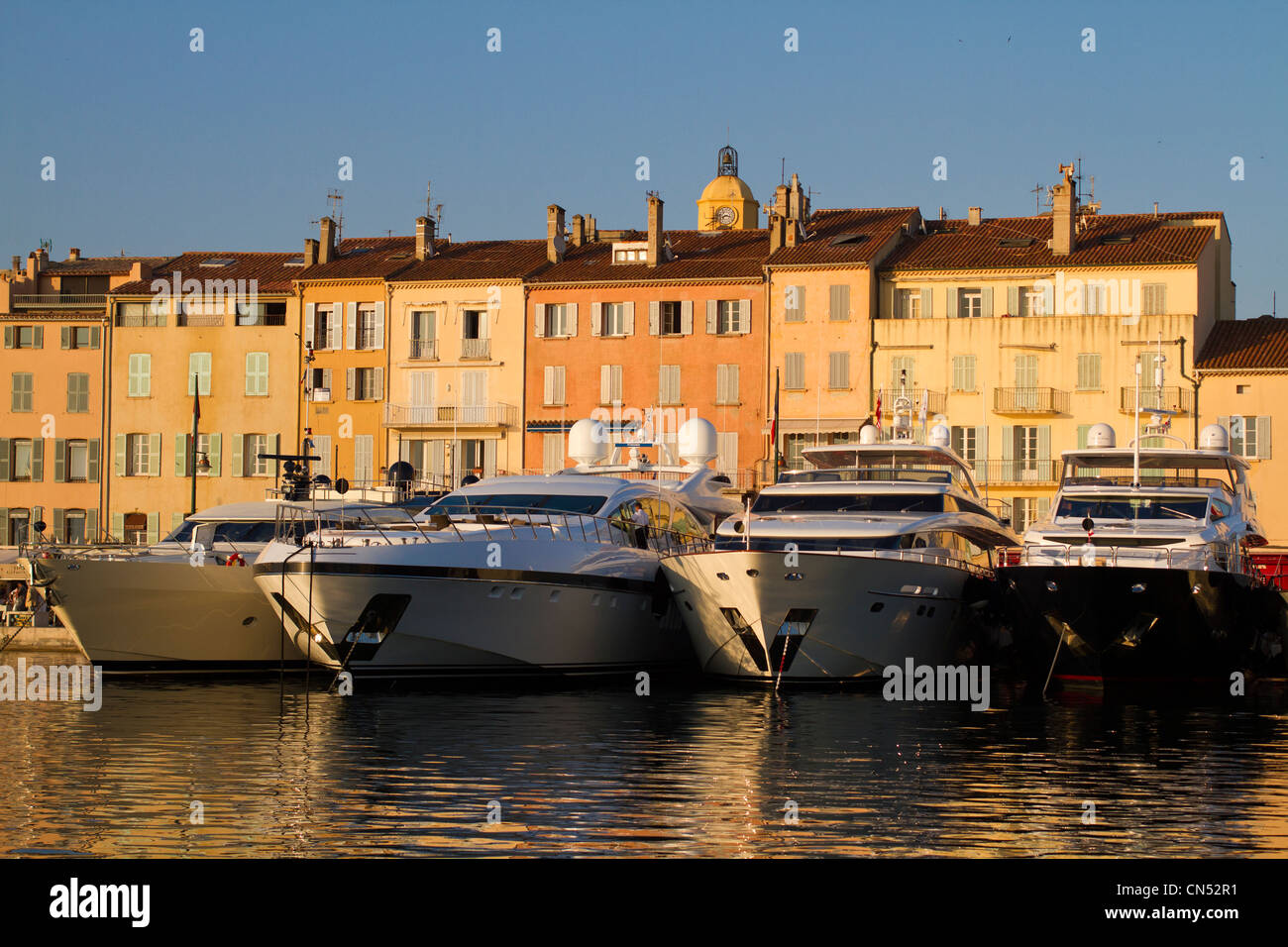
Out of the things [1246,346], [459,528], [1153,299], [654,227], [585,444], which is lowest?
[459,528]

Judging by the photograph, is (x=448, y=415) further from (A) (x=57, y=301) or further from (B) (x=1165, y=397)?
(B) (x=1165, y=397)

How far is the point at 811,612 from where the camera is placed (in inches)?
995

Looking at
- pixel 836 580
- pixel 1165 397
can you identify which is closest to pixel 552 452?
pixel 1165 397

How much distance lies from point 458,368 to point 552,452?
458cm

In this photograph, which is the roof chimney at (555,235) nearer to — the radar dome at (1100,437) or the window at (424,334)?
the window at (424,334)

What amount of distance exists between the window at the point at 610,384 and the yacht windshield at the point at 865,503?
1062 inches

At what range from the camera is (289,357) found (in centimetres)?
5903

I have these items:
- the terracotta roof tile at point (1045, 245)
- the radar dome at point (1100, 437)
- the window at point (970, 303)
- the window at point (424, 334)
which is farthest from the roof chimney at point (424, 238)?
the radar dome at point (1100, 437)

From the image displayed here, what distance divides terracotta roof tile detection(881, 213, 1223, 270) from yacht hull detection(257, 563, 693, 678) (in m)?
29.9

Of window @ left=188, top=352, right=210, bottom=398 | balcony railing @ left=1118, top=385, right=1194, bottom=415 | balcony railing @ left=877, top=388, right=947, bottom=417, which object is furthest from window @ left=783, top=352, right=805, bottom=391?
window @ left=188, top=352, right=210, bottom=398

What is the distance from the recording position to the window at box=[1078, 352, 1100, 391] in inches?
2010

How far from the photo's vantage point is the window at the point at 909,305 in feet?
177
